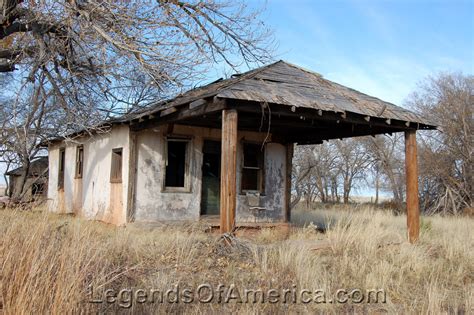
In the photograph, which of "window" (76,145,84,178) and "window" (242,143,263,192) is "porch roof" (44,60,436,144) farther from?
"window" (76,145,84,178)

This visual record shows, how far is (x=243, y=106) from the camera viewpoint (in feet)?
27.9

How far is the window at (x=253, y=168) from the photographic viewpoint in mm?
13289

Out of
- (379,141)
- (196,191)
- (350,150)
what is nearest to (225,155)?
(196,191)

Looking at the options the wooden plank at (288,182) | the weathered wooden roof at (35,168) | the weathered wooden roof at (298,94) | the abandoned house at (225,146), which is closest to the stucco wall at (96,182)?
the abandoned house at (225,146)

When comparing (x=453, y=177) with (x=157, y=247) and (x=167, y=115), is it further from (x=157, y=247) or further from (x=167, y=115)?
(x=157, y=247)

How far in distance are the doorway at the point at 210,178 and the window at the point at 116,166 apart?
2289mm

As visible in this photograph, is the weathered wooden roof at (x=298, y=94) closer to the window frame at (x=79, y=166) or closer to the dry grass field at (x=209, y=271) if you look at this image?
the dry grass field at (x=209, y=271)

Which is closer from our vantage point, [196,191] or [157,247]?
[157,247]

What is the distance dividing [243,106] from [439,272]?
179 inches

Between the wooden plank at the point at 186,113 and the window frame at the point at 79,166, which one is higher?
the wooden plank at the point at 186,113

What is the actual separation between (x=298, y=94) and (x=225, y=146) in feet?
7.25

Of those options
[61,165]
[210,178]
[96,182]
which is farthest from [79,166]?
[210,178]

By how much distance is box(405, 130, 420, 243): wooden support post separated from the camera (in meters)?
10.6

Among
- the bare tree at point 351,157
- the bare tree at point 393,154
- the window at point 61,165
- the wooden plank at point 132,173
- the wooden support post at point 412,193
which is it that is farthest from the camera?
the bare tree at point 351,157
